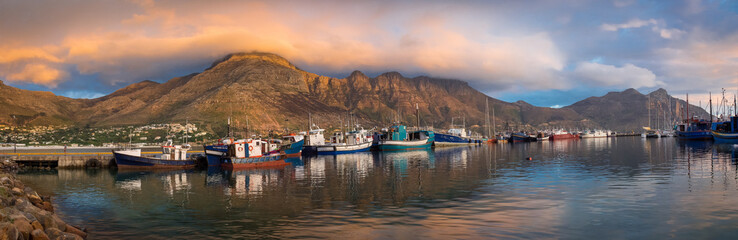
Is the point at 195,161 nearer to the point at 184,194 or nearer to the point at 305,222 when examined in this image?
the point at 184,194

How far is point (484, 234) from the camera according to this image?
63.2 ft

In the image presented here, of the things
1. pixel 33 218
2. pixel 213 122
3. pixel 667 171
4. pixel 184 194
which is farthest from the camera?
pixel 213 122

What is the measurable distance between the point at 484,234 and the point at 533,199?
35.9ft

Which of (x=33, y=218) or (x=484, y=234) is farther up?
(x=33, y=218)

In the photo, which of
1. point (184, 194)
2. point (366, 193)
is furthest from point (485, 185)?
point (184, 194)

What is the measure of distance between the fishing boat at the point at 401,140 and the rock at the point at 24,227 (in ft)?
322

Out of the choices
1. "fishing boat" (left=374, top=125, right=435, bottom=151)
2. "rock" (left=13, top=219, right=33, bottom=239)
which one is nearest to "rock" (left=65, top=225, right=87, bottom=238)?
"rock" (left=13, top=219, right=33, bottom=239)

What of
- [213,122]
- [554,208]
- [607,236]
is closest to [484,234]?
[607,236]

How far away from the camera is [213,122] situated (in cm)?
19838

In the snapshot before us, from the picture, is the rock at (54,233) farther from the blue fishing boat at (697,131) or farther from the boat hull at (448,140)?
the blue fishing boat at (697,131)

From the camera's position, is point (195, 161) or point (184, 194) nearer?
point (184, 194)

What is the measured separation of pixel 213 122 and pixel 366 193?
179705 mm

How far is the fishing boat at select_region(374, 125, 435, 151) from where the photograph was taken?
4489 inches

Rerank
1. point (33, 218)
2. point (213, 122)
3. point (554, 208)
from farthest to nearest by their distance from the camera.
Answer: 1. point (213, 122)
2. point (554, 208)
3. point (33, 218)
